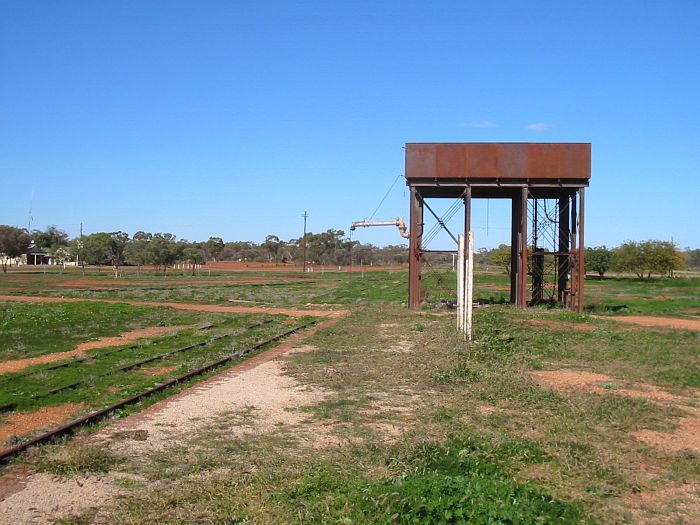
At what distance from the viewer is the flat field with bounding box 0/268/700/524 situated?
247 inches

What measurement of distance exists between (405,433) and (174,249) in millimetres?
97744

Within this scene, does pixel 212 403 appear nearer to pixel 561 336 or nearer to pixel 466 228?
pixel 561 336

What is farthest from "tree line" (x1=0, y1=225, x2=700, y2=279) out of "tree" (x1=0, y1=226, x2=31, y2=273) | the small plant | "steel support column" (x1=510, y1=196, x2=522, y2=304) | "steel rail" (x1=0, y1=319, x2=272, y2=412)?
the small plant

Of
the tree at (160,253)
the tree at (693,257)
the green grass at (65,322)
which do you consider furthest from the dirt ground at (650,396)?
the tree at (693,257)

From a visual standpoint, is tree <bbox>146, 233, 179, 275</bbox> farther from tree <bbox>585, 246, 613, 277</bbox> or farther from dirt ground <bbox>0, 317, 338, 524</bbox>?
dirt ground <bbox>0, 317, 338, 524</bbox>

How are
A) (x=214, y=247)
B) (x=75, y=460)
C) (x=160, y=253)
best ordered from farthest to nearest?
(x=214, y=247) → (x=160, y=253) → (x=75, y=460)

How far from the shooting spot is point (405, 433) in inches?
364

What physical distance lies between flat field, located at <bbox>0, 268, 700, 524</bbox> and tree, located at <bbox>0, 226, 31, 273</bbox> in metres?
103

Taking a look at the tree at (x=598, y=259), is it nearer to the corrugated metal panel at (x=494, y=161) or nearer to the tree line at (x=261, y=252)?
the tree line at (x=261, y=252)

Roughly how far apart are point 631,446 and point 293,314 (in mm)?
26104

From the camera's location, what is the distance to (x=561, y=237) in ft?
113

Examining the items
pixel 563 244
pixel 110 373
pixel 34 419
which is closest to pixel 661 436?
pixel 34 419

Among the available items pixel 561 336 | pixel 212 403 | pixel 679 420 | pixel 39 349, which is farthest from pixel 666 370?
pixel 39 349

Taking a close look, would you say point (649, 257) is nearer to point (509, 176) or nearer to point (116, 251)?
point (509, 176)
